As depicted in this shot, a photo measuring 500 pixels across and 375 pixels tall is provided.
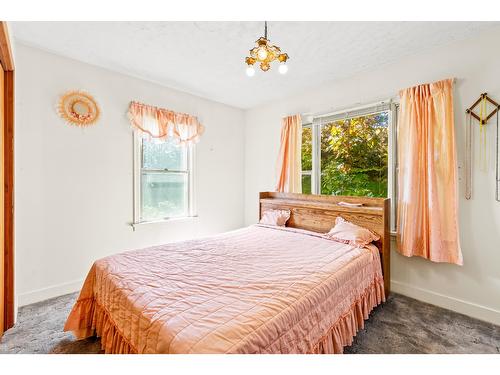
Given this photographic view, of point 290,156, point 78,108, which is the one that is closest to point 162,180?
point 78,108

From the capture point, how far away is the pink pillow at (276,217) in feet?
9.99

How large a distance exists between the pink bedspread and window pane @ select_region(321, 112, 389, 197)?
0.97m

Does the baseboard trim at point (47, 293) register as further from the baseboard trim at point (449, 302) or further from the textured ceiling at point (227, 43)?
the baseboard trim at point (449, 302)

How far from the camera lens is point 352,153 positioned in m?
2.96

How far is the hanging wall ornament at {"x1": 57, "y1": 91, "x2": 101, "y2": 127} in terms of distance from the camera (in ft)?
7.86

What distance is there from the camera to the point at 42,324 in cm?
193

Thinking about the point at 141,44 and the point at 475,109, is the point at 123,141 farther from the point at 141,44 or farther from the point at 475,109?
the point at 475,109

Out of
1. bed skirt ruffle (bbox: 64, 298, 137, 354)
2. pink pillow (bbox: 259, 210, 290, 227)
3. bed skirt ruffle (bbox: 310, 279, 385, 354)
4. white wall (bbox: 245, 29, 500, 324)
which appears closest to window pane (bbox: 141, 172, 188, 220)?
pink pillow (bbox: 259, 210, 290, 227)

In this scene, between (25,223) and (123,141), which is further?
(123,141)

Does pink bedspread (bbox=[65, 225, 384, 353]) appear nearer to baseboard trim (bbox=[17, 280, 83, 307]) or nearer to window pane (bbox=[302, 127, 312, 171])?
baseboard trim (bbox=[17, 280, 83, 307])

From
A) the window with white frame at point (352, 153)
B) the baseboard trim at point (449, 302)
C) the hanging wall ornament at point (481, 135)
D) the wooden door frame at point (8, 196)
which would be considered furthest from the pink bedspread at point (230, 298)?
the hanging wall ornament at point (481, 135)

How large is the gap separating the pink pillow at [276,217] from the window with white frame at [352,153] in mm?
543
